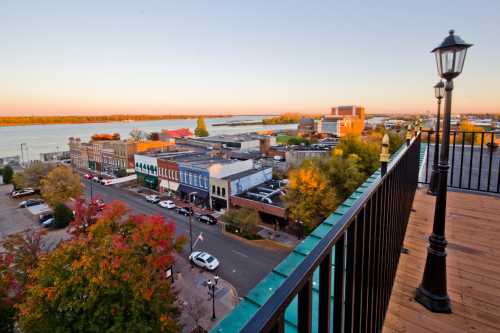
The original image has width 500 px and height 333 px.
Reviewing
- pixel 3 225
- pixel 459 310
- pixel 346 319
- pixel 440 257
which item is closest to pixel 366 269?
pixel 346 319

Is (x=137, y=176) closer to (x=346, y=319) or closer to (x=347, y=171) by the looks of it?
(x=347, y=171)

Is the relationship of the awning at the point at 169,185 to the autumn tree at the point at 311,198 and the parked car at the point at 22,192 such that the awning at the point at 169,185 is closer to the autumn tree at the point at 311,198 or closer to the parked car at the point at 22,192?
the autumn tree at the point at 311,198

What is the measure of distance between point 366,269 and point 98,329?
353 inches

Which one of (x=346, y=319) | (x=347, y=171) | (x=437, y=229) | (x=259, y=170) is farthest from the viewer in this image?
(x=259, y=170)

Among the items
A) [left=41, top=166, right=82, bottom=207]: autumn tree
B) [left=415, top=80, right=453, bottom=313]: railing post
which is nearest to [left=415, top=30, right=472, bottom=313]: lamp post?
[left=415, top=80, right=453, bottom=313]: railing post

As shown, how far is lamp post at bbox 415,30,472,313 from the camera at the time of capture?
9.58 feet

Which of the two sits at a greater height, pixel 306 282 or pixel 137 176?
pixel 306 282

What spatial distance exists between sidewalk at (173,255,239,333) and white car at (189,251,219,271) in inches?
13.1

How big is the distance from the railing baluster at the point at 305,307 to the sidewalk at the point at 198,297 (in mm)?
11274

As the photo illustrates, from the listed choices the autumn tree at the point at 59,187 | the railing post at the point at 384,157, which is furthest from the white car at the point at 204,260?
the autumn tree at the point at 59,187

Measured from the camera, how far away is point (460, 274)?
348cm

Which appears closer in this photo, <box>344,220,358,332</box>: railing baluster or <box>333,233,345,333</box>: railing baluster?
<box>333,233,345,333</box>: railing baluster

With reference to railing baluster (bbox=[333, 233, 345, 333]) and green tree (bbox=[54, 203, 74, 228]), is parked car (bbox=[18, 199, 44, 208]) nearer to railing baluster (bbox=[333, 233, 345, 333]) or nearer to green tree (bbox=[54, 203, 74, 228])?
green tree (bbox=[54, 203, 74, 228])

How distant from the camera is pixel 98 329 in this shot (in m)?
7.85
